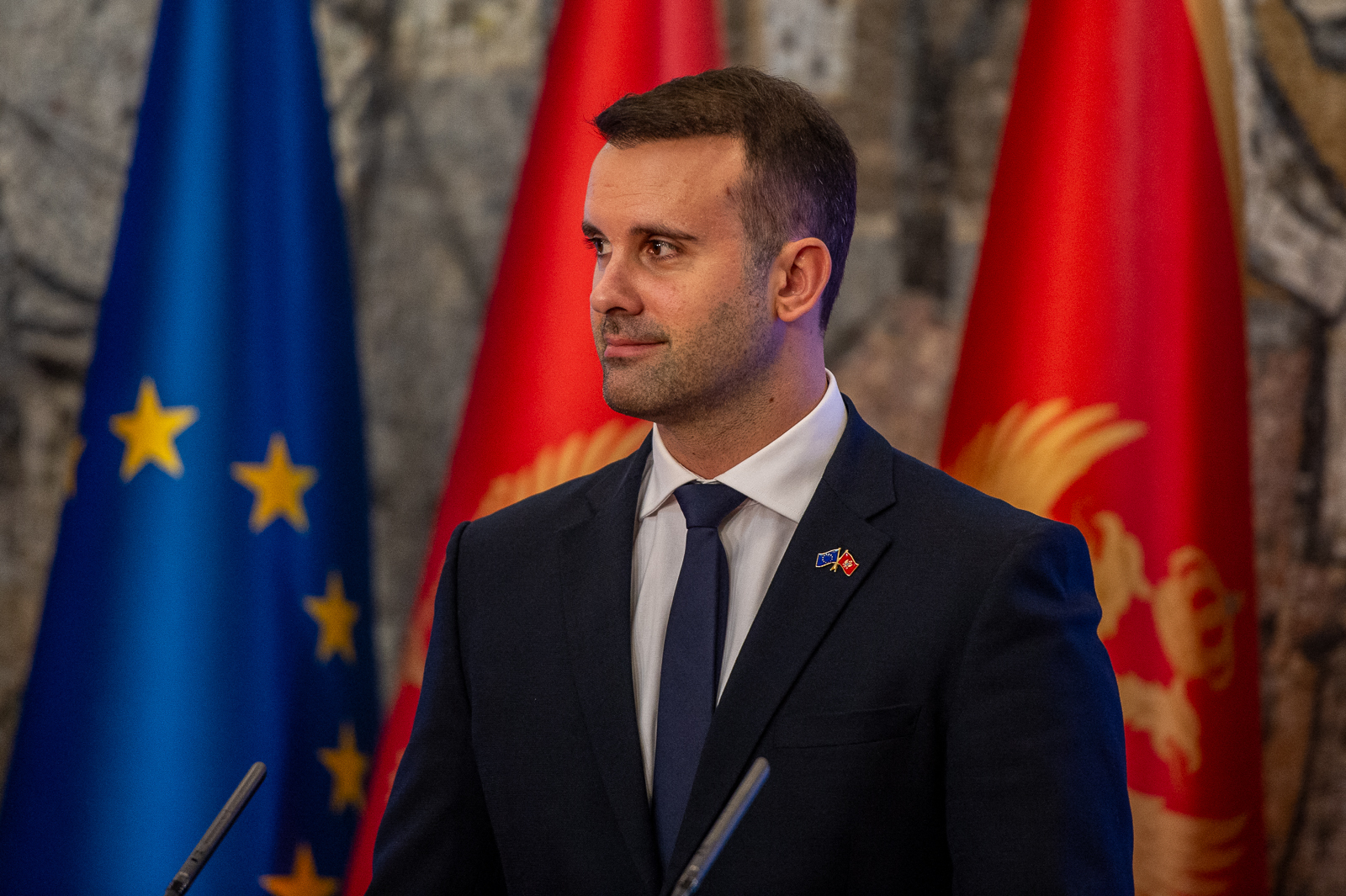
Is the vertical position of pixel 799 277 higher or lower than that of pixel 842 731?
higher

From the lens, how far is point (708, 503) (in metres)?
1.41

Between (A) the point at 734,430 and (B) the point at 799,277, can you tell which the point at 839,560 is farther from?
(B) the point at 799,277

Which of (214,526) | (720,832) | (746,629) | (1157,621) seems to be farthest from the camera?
(214,526)

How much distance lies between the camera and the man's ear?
1437 millimetres

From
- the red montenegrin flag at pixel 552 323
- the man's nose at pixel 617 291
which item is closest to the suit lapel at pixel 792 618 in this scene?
the man's nose at pixel 617 291

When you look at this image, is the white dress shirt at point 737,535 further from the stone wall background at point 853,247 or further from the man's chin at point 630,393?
the stone wall background at point 853,247

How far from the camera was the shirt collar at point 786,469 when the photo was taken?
142cm

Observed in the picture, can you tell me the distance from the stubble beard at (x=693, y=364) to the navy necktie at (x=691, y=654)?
0.11 metres

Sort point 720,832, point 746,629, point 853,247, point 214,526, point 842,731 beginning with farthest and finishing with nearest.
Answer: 1. point 853,247
2. point 214,526
3. point 746,629
4. point 842,731
5. point 720,832

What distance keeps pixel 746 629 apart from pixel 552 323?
1.13m

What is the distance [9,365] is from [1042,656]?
2.50 m

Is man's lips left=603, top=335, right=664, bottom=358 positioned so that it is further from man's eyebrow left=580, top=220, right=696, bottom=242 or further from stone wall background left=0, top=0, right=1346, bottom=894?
stone wall background left=0, top=0, right=1346, bottom=894

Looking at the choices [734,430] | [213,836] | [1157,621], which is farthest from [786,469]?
[1157,621]

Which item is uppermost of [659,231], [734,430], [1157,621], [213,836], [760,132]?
[760,132]
